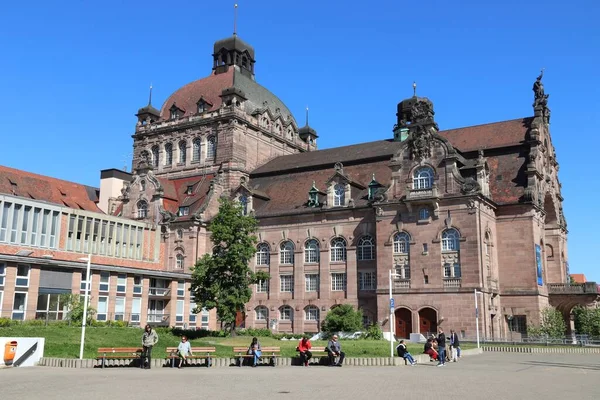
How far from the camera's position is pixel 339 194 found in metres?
65.4

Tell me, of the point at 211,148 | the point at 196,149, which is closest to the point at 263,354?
the point at 211,148

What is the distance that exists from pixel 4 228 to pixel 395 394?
1717 inches

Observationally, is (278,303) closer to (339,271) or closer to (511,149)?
(339,271)

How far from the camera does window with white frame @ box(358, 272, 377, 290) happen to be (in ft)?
201

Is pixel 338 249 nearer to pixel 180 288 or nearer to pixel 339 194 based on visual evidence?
pixel 339 194

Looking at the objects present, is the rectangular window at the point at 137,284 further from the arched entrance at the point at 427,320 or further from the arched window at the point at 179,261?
the arched entrance at the point at 427,320

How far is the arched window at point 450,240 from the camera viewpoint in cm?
5681

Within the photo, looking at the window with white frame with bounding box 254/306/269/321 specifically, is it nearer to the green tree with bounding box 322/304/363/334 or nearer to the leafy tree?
the green tree with bounding box 322/304/363/334

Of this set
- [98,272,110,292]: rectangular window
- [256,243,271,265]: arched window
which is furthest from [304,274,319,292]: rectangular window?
[98,272,110,292]: rectangular window

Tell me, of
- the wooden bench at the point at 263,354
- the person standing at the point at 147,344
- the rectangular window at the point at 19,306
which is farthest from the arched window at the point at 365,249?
the person standing at the point at 147,344

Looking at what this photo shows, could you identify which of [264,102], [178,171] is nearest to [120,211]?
[178,171]

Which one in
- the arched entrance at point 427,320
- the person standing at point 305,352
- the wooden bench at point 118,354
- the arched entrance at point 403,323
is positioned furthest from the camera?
the arched entrance at point 403,323

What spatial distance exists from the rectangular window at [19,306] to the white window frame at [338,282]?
28738 millimetres

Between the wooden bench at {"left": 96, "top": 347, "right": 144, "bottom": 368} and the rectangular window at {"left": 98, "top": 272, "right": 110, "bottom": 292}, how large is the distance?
25.7 m
